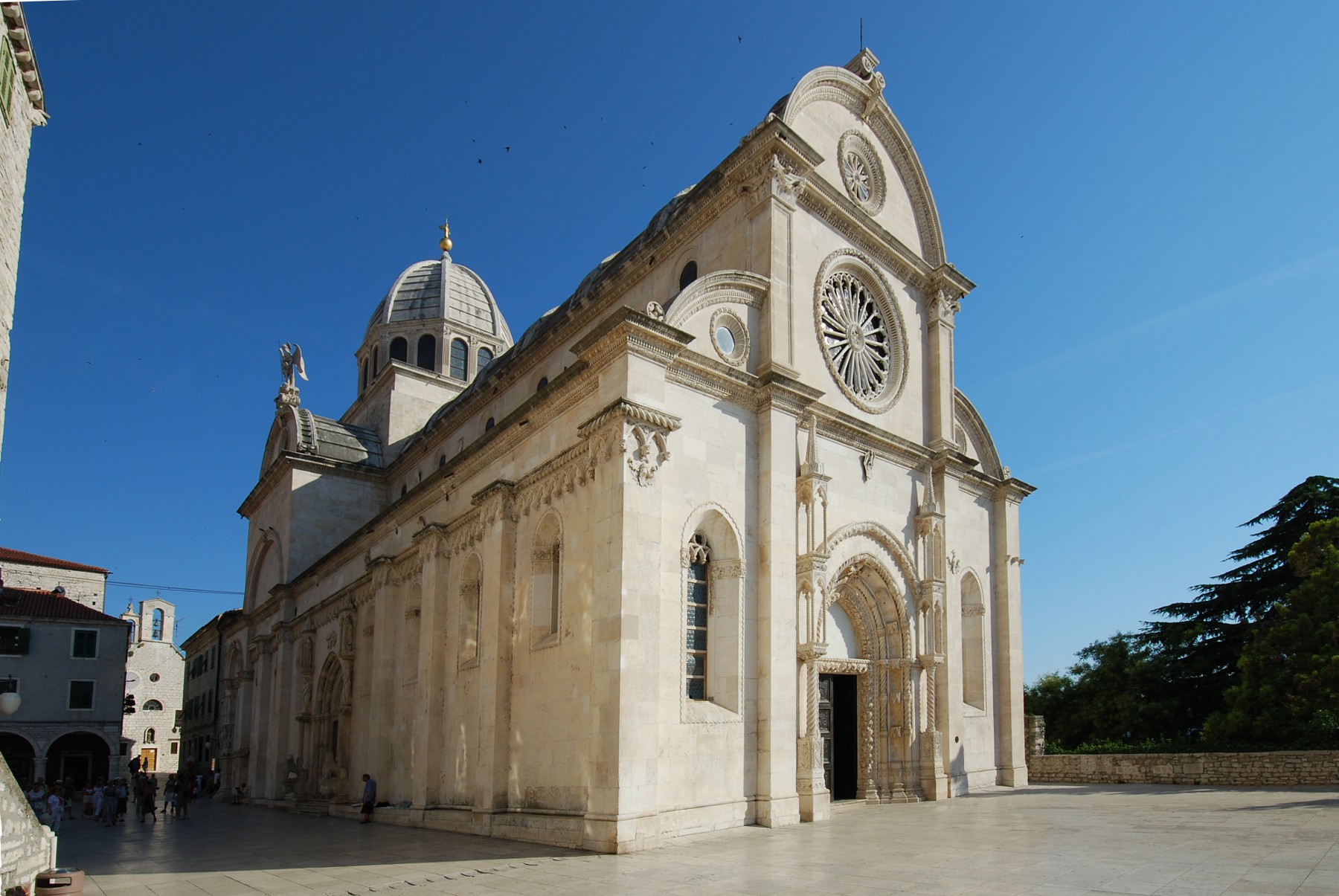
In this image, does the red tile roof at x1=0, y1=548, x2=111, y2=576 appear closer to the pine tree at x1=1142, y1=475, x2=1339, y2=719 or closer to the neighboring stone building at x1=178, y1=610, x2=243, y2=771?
the neighboring stone building at x1=178, y1=610, x2=243, y2=771

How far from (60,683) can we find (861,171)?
40038mm

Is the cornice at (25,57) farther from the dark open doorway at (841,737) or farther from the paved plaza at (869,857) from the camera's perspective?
the dark open doorway at (841,737)

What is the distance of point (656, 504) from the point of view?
16188 mm

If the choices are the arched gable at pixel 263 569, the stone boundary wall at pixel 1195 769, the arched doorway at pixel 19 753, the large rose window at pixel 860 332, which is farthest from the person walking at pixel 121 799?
the stone boundary wall at pixel 1195 769

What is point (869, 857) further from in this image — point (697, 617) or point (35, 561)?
point (35, 561)

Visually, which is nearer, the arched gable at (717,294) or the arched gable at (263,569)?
the arched gable at (717,294)

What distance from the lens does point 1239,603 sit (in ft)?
119

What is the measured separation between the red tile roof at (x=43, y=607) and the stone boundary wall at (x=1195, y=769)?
39.3 meters

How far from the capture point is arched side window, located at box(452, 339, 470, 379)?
1697 inches

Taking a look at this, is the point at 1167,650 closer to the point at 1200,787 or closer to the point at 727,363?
the point at 1200,787

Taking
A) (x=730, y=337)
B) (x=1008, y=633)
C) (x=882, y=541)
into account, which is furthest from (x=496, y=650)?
(x=1008, y=633)

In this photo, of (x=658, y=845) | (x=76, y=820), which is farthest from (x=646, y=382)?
(x=76, y=820)

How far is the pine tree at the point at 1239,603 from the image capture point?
35.2m

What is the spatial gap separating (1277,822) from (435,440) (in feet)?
85.4
